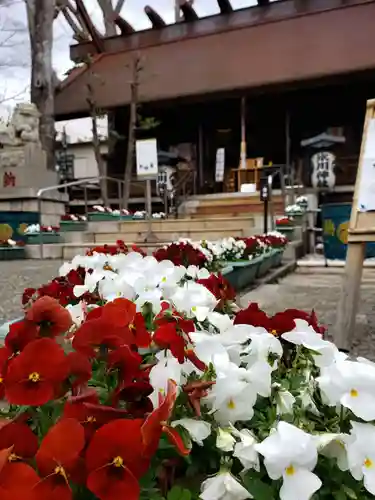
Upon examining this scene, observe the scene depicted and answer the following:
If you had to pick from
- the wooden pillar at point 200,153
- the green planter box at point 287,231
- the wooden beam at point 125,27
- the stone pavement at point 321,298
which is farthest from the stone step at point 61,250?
the wooden beam at point 125,27

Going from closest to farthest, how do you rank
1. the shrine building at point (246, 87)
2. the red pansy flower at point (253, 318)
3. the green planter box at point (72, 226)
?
the red pansy flower at point (253, 318) → the green planter box at point (72, 226) → the shrine building at point (246, 87)

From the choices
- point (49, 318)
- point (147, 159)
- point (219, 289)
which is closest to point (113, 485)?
point (49, 318)

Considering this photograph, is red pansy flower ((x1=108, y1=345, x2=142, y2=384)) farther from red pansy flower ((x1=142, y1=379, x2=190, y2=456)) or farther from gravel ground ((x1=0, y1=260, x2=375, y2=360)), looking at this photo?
gravel ground ((x1=0, y1=260, x2=375, y2=360))

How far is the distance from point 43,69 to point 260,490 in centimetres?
1760

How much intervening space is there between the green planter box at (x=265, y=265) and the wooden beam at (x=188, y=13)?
15.4 m

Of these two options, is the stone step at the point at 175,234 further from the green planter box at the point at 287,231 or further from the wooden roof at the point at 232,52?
the wooden roof at the point at 232,52

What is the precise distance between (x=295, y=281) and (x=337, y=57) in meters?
11.5

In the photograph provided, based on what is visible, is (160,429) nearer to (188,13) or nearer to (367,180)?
Answer: (367,180)

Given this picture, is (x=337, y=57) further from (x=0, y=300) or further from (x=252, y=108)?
(x=0, y=300)

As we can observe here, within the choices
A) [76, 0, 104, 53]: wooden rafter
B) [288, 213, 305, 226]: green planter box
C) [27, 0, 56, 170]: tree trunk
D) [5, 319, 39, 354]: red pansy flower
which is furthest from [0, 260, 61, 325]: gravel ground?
[76, 0, 104, 53]: wooden rafter

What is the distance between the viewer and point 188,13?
19.5 meters

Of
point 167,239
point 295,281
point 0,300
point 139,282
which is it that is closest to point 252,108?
point 167,239

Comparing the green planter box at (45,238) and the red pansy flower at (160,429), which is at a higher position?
the red pansy flower at (160,429)

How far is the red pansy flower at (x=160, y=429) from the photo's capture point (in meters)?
0.69
